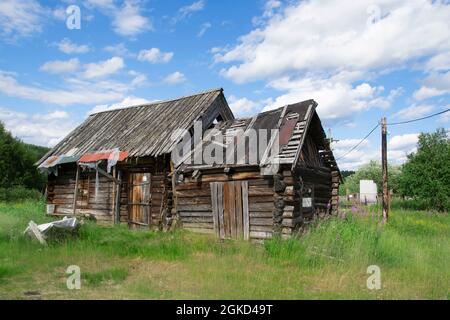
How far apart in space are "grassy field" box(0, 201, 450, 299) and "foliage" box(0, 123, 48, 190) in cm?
2274

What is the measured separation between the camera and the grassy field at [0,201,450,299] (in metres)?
6.77

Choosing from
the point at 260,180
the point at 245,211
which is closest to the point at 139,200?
the point at 245,211

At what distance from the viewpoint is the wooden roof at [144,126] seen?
1453 centimetres

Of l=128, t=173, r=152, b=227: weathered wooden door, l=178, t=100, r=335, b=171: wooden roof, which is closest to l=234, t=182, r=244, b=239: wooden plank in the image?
l=178, t=100, r=335, b=171: wooden roof

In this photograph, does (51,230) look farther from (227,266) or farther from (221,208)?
(227,266)

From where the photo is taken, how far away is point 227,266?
8.29 m

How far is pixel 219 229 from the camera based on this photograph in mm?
12156

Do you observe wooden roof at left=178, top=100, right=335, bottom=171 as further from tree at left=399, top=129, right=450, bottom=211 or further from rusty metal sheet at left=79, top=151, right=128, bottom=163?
tree at left=399, top=129, right=450, bottom=211

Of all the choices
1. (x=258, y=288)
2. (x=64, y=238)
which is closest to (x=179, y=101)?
(x=64, y=238)

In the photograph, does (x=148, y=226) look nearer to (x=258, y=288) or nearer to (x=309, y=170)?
(x=309, y=170)

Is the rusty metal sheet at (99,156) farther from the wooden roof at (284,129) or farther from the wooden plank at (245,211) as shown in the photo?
the wooden plank at (245,211)

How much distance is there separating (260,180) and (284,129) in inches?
77.9
